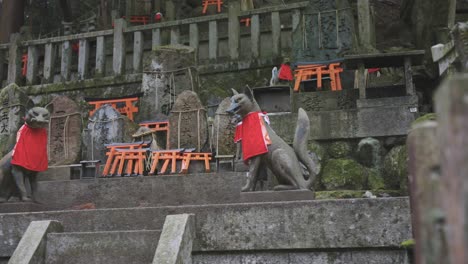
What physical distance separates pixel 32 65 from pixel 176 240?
46.1 feet

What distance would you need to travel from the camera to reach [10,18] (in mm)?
20516

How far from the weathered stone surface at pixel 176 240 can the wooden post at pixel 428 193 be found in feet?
12.0

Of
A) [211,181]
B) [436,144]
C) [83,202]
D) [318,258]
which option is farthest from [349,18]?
[436,144]

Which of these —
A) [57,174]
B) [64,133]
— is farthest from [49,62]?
[57,174]

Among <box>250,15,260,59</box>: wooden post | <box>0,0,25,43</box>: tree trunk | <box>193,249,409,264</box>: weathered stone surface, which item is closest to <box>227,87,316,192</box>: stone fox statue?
<box>193,249,409,264</box>: weathered stone surface

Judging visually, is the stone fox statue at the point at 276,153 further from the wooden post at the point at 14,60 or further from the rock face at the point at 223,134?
the wooden post at the point at 14,60

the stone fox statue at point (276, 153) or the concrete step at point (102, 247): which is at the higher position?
the stone fox statue at point (276, 153)

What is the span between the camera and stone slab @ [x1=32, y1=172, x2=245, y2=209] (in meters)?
8.54

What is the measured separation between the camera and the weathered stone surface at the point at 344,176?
9680mm

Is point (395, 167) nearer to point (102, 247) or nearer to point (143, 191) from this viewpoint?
point (143, 191)

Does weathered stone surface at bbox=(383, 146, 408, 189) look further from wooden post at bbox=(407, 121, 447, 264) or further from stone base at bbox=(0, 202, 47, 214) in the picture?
wooden post at bbox=(407, 121, 447, 264)

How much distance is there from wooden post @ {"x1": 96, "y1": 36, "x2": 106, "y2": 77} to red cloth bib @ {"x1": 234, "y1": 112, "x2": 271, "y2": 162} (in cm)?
1048

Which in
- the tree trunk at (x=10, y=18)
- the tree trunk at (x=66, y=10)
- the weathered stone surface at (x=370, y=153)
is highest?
the tree trunk at (x=66, y=10)

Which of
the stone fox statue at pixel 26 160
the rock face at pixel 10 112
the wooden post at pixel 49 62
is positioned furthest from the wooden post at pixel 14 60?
the stone fox statue at pixel 26 160
